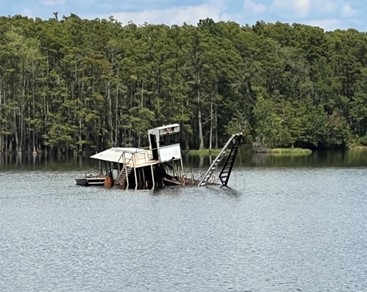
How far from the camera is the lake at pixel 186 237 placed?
126ft

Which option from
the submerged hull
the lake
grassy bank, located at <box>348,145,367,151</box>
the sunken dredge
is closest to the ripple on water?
the lake

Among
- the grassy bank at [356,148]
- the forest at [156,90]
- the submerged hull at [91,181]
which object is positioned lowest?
the submerged hull at [91,181]

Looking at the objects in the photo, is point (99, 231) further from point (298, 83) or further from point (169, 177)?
point (298, 83)

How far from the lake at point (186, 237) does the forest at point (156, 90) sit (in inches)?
1943

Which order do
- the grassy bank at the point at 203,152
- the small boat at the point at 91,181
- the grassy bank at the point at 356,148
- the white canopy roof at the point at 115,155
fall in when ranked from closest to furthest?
the small boat at the point at 91,181
the white canopy roof at the point at 115,155
the grassy bank at the point at 203,152
the grassy bank at the point at 356,148

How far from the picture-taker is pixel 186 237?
4878 cm

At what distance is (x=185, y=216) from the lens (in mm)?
57188

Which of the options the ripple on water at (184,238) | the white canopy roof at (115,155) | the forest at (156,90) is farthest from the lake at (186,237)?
the forest at (156,90)

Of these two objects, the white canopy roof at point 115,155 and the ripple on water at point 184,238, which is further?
the white canopy roof at point 115,155

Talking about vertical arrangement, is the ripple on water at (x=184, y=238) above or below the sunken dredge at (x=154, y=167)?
below

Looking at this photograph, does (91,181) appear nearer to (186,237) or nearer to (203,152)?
(186,237)

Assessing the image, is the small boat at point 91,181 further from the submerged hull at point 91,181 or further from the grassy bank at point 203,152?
the grassy bank at point 203,152

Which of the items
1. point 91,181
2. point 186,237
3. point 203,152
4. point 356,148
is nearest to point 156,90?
point 203,152

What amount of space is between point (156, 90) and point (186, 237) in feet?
290
